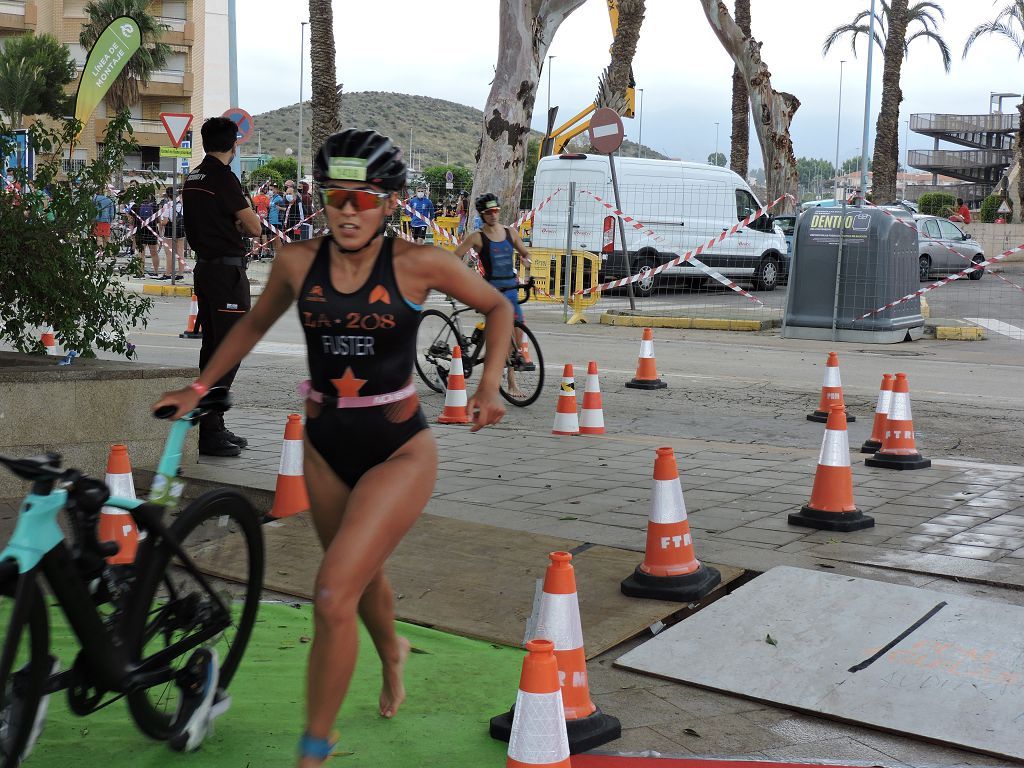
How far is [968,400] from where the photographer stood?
1118 cm

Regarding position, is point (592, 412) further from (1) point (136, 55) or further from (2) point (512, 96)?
(1) point (136, 55)

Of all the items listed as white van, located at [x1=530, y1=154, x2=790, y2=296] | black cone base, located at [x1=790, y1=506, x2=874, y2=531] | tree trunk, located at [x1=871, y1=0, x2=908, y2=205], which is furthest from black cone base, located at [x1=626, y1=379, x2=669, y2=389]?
tree trunk, located at [x1=871, y1=0, x2=908, y2=205]

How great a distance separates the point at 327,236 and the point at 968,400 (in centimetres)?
882

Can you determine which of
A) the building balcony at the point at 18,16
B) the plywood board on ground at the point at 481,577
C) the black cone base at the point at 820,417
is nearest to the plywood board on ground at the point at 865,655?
the plywood board on ground at the point at 481,577

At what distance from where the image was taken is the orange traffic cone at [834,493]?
6.21m

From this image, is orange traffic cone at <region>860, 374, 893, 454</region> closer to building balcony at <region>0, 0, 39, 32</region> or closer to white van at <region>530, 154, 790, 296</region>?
white van at <region>530, 154, 790, 296</region>

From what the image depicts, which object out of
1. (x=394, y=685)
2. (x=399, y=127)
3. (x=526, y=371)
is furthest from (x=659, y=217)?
(x=399, y=127)

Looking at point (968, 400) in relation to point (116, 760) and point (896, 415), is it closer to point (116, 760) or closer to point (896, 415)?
point (896, 415)

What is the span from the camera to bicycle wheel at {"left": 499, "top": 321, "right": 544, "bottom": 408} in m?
10.7

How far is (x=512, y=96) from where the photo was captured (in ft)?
78.1

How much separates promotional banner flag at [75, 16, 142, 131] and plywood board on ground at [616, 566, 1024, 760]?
7911 mm

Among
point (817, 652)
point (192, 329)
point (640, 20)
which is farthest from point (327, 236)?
point (640, 20)

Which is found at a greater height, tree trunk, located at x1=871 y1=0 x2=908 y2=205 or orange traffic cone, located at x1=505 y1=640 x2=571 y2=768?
tree trunk, located at x1=871 y1=0 x2=908 y2=205

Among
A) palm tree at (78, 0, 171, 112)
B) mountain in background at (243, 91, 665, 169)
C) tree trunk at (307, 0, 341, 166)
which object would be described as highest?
mountain in background at (243, 91, 665, 169)
